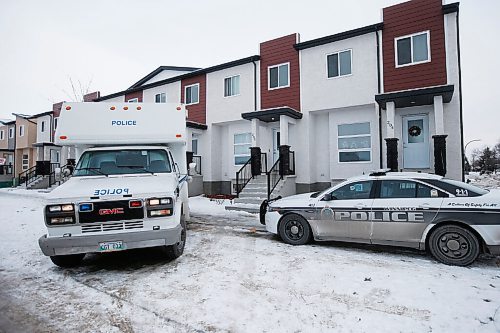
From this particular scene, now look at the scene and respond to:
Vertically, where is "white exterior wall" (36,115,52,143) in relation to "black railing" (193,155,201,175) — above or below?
above

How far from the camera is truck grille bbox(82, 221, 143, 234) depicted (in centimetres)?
435

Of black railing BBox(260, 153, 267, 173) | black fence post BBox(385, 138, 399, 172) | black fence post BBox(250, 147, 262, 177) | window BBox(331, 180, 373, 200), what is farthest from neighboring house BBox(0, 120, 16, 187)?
black fence post BBox(385, 138, 399, 172)

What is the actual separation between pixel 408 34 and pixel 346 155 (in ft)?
18.8

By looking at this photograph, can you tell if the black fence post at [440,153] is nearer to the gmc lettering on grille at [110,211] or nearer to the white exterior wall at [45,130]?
the gmc lettering on grille at [110,211]

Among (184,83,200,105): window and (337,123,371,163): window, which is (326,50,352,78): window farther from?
(184,83,200,105): window

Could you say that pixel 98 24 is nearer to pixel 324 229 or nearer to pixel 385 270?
pixel 324 229

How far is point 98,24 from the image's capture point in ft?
60.4

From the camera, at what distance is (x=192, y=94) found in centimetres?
1834

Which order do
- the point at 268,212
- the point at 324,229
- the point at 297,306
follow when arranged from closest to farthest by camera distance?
1. the point at 297,306
2. the point at 324,229
3. the point at 268,212

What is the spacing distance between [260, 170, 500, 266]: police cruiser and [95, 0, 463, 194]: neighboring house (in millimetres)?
5848

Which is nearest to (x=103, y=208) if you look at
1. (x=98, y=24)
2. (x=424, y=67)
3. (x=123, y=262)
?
(x=123, y=262)

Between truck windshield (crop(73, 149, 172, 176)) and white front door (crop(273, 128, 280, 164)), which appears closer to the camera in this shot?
truck windshield (crop(73, 149, 172, 176))

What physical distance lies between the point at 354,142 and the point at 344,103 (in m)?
1.91

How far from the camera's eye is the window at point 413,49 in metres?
11.4
